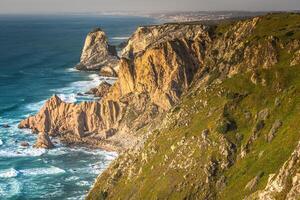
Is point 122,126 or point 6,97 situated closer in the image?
point 122,126

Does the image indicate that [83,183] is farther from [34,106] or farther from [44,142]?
[34,106]

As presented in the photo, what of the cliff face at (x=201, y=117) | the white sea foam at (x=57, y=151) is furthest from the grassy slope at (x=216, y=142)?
the white sea foam at (x=57, y=151)

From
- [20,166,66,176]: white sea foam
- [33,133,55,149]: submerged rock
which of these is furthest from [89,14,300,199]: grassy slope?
[33,133,55,149]: submerged rock

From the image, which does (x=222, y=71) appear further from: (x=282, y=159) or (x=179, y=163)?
(x=282, y=159)

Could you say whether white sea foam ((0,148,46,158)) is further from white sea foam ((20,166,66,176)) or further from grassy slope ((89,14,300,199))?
grassy slope ((89,14,300,199))

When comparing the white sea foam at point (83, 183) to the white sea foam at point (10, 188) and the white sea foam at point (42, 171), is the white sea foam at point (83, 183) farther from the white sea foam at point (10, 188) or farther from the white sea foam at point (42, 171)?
the white sea foam at point (10, 188)

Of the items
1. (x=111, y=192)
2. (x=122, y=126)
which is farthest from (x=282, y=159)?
(x=122, y=126)
